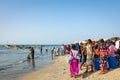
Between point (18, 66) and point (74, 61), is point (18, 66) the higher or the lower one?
the lower one

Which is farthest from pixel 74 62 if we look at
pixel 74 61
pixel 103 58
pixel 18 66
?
pixel 18 66

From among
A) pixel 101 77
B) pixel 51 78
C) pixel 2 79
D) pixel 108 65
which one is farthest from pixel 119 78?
pixel 2 79

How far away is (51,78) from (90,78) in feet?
10.3

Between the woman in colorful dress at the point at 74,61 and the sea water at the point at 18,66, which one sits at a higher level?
the woman in colorful dress at the point at 74,61

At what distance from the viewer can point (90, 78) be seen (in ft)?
41.2

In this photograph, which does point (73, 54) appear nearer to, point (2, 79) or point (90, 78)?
point (90, 78)

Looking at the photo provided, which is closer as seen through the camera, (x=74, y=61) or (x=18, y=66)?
(x=74, y=61)

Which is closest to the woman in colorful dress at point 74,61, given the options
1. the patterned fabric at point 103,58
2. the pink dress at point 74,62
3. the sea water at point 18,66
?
the pink dress at point 74,62

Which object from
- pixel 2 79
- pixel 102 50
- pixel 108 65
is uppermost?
pixel 102 50

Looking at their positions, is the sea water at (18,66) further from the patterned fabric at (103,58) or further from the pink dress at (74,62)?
the patterned fabric at (103,58)

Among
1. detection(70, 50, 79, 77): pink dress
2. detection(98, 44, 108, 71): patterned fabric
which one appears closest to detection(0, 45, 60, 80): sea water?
detection(70, 50, 79, 77): pink dress

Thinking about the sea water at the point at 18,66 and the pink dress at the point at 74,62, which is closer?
the pink dress at the point at 74,62

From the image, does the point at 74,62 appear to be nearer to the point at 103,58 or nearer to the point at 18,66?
the point at 103,58

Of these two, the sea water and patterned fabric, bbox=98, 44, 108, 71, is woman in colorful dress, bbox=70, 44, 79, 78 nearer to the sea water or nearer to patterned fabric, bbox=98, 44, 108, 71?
patterned fabric, bbox=98, 44, 108, 71
